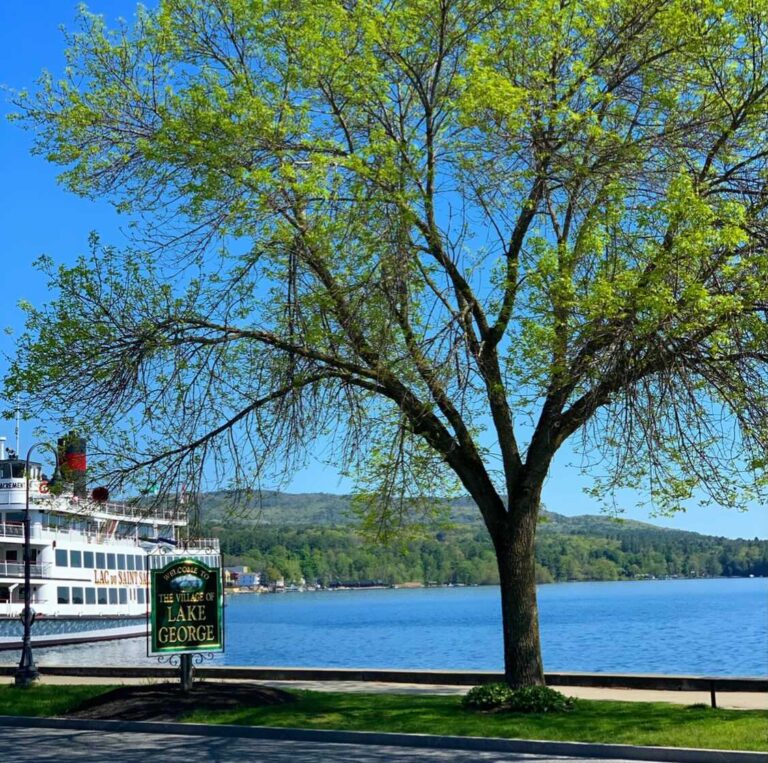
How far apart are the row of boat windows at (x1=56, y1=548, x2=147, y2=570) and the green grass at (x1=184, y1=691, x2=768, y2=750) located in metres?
39.9

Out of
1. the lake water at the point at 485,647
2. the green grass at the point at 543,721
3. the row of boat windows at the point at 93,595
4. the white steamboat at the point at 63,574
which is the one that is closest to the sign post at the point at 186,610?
the green grass at the point at 543,721

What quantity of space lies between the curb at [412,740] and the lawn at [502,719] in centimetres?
29

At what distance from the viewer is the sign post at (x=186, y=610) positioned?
18984mm

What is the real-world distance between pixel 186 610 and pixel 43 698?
3.11m

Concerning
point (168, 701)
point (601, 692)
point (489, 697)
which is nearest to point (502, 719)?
point (489, 697)

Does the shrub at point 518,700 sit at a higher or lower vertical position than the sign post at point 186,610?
lower

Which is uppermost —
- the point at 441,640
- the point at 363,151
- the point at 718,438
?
the point at 363,151

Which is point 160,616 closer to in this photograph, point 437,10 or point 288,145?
point 288,145

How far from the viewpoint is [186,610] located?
1942cm

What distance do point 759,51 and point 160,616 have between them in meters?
12.9

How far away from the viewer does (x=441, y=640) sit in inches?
2800

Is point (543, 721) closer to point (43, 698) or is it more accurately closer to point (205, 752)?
point (205, 752)

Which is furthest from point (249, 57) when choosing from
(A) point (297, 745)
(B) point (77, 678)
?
(B) point (77, 678)

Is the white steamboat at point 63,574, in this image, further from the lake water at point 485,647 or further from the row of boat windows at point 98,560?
the lake water at point 485,647
